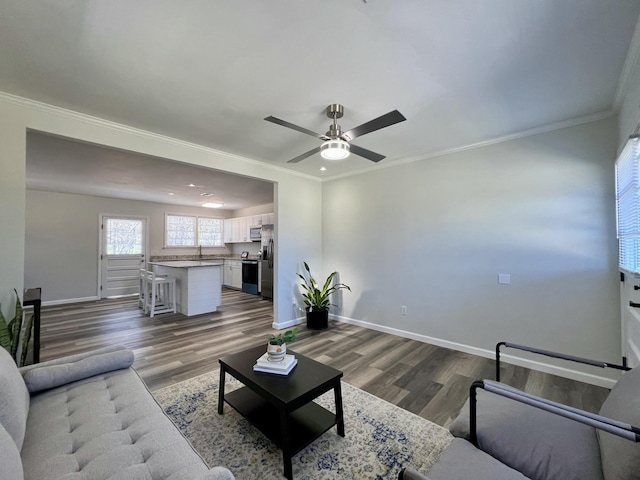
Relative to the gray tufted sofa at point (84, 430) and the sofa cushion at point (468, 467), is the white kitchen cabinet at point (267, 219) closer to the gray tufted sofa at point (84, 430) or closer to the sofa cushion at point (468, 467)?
the gray tufted sofa at point (84, 430)

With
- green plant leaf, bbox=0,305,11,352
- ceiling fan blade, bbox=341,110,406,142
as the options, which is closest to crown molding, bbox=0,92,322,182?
green plant leaf, bbox=0,305,11,352

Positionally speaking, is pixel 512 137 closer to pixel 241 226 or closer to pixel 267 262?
pixel 267 262

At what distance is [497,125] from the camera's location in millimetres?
2820

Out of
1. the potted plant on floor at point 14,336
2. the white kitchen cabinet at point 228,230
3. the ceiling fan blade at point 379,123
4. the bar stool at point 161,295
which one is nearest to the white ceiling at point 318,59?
the ceiling fan blade at point 379,123

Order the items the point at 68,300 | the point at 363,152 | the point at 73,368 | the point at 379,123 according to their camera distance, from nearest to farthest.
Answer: the point at 73,368 < the point at 379,123 < the point at 363,152 < the point at 68,300

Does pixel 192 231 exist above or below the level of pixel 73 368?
above

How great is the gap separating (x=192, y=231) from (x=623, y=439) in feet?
29.4

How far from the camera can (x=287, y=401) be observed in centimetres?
151

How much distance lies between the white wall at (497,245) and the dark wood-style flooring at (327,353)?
384 millimetres

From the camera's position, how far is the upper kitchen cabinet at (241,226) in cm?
728

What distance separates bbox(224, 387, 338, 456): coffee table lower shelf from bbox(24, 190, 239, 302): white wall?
6.43 metres

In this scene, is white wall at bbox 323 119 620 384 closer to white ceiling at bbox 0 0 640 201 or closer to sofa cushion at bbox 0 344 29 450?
white ceiling at bbox 0 0 640 201

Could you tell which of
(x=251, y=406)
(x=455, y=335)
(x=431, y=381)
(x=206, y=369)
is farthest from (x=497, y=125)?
(x=206, y=369)

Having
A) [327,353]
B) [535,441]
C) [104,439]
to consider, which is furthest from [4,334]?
[535,441]
